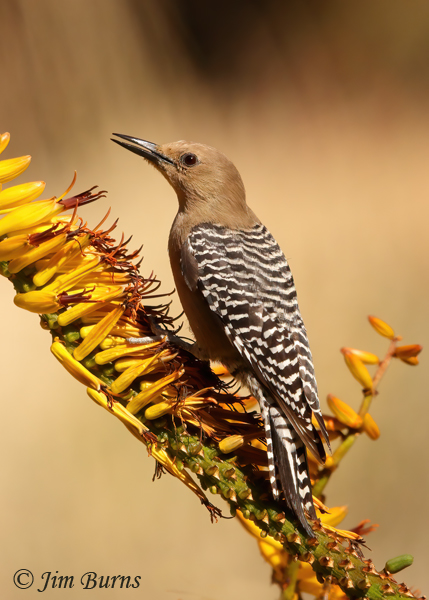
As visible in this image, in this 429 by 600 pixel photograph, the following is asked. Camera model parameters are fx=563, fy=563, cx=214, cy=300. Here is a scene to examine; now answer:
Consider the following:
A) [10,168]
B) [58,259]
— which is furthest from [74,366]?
[10,168]

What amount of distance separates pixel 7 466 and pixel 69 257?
4.21ft

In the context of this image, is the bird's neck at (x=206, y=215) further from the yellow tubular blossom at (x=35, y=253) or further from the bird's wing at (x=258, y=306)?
the yellow tubular blossom at (x=35, y=253)

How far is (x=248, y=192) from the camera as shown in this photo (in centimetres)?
279

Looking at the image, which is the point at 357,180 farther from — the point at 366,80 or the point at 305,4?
the point at 305,4

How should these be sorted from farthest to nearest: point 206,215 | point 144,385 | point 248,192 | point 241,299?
point 248,192, point 206,215, point 241,299, point 144,385

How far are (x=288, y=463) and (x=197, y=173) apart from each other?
0.88 metres

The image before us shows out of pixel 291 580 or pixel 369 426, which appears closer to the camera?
pixel 291 580

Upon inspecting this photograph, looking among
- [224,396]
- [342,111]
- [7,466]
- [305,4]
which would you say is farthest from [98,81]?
[224,396]

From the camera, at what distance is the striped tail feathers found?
2.84 ft

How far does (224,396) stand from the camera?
100 cm

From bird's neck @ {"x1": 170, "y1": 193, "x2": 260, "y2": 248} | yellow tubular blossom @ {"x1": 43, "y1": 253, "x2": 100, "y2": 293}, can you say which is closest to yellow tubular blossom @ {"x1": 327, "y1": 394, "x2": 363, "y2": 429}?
yellow tubular blossom @ {"x1": 43, "y1": 253, "x2": 100, "y2": 293}

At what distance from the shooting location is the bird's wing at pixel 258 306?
4.03 ft

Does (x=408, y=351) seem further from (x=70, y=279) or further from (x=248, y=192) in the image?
(x=248, y=192)

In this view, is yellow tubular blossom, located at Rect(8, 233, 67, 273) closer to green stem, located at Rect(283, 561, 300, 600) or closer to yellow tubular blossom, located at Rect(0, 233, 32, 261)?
yellow tubular blossom, located at Rect(0, 233, 32, 261)
